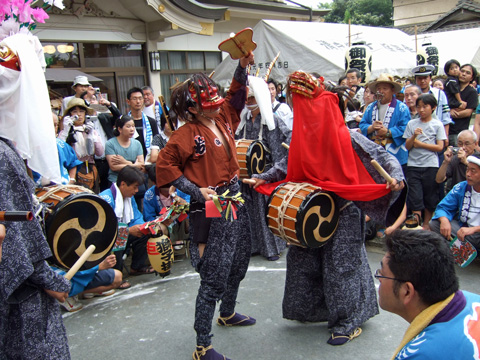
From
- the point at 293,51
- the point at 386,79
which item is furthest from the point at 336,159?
the point at 293,51

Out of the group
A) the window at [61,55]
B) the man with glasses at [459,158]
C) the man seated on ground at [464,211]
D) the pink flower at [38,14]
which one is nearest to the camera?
the pink flower at [38,14]

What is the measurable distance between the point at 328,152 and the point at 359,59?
7756 millimetres

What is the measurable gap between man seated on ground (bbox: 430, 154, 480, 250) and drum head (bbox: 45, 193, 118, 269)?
11.6 feet

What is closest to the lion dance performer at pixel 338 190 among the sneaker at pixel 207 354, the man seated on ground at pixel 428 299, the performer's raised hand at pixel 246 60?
the performer's raised hand at pixel 246 60

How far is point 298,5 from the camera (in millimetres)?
15961

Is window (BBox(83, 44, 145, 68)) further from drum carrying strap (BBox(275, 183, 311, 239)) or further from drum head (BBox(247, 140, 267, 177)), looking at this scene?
drum carrying strap (BBox(275, 183, 311, 239))

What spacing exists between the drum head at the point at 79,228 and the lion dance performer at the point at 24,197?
0.19 meters

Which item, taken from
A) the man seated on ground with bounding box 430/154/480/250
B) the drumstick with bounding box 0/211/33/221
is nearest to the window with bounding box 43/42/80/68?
the man seated on ground with bounding box 430/154/480/250

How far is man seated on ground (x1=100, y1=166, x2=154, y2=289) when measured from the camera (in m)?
4.54

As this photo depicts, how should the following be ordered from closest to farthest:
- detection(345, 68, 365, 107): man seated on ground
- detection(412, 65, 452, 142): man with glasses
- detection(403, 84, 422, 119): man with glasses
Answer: detection(403, 84, 422, 119): man with glasses
detection(412, 65, 452, 142): man with glasses
detection(345, 68, 365, 107): man seated on ground

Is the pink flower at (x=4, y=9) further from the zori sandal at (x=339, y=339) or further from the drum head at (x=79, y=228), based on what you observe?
the zori sandal at (x=339, y=339)

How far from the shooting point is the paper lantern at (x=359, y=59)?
10086mm

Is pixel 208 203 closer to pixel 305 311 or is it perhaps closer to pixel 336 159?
pixel 336 159

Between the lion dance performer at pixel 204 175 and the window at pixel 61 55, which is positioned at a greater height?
the window at pixel 61 55
